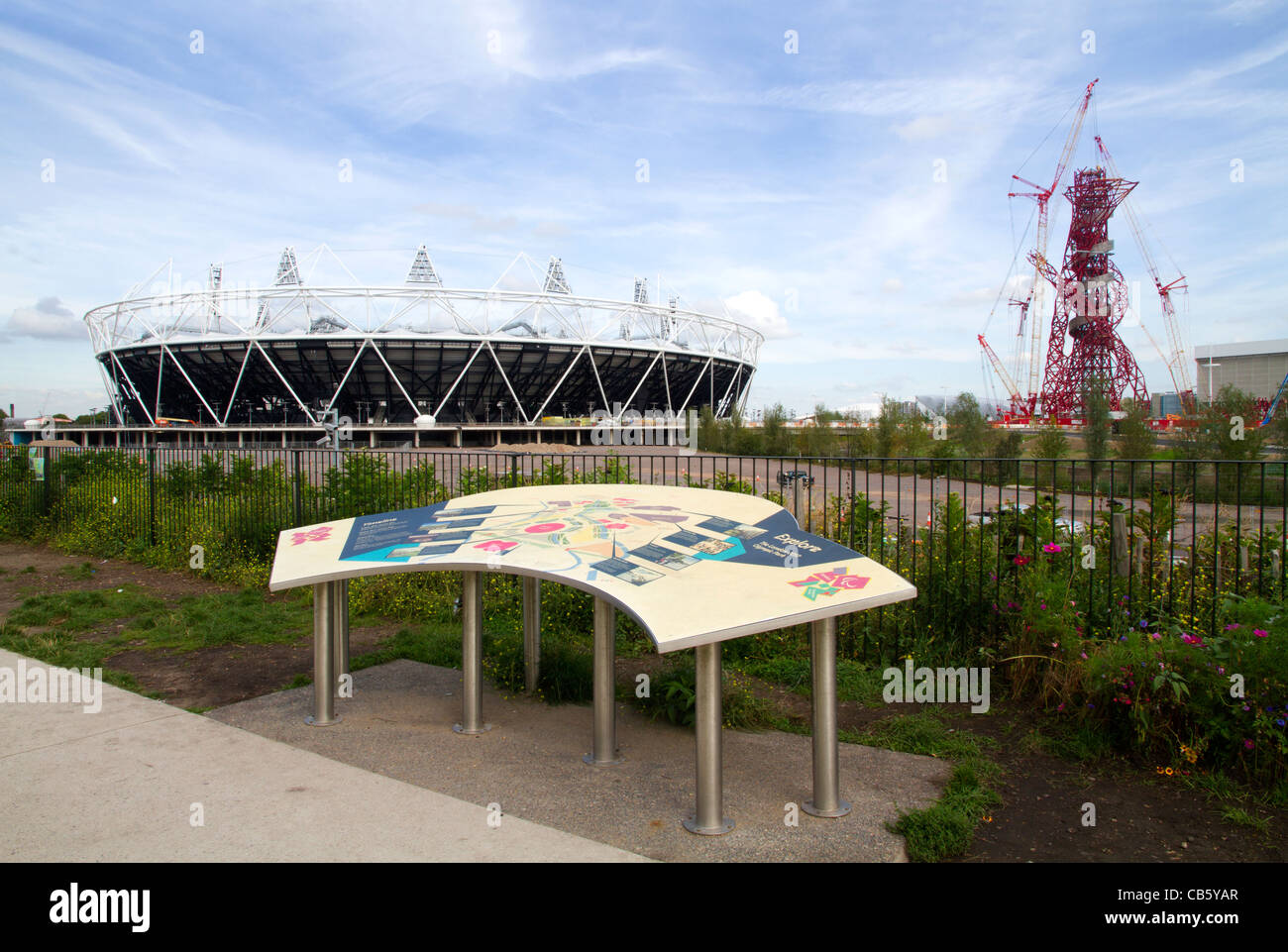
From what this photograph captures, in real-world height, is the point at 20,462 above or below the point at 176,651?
above

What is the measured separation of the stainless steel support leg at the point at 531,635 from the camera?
5.67m

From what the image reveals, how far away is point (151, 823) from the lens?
3.61 metres

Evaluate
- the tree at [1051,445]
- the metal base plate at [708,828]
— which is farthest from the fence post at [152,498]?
the tree at [1051,445]

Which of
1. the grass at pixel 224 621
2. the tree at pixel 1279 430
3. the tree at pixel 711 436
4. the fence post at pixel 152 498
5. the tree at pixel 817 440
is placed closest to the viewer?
the grass at pixel 224 621

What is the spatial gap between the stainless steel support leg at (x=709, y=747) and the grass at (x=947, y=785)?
822 millimetres

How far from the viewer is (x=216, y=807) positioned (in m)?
3.77

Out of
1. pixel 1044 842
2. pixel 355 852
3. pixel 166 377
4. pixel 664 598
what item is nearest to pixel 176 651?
pixel 355 852

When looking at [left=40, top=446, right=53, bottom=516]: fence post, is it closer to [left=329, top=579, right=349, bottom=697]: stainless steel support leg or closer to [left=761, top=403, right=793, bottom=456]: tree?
[left=329, top=579, right=349, bottom=697]: stainless steel support leg

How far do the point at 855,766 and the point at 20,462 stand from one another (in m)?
16.2

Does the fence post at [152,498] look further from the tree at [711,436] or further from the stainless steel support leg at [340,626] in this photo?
the tree at [711,436]

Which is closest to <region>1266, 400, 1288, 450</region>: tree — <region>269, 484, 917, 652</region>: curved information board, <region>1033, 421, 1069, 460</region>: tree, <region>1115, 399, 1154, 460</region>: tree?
<region>1115, 399, 1154, 460</region>: tree

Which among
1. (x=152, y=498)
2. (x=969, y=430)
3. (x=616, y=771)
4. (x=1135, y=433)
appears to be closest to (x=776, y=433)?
(x=969, y=430)

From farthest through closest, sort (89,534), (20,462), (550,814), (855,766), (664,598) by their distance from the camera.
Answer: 1. (20,462)
2. (89,534)
3. (855,766)
4. (550,814)
5. (664,598)

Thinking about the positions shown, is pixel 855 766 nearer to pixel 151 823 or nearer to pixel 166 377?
pixel 151 823
